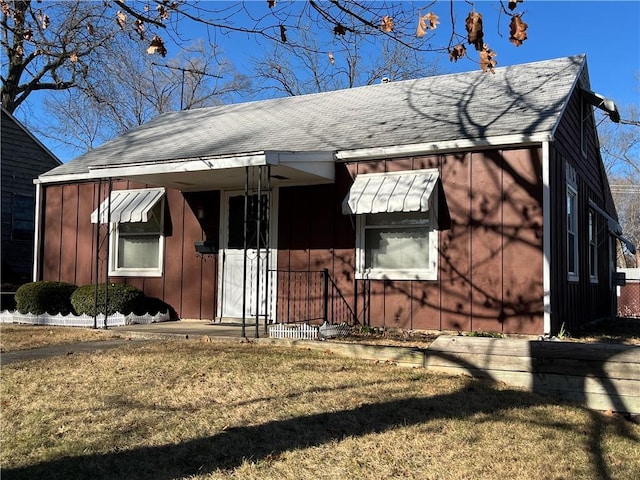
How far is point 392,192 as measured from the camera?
8.59 metres

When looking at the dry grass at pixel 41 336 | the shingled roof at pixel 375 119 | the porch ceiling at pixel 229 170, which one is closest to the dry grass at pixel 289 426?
the dry grass at pixel 41 336

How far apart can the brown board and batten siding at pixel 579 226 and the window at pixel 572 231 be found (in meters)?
0.28

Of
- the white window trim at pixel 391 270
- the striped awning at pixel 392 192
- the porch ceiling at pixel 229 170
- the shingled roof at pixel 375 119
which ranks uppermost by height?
the shingled roof at pixel 375 119

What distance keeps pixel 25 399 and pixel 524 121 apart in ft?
22.7

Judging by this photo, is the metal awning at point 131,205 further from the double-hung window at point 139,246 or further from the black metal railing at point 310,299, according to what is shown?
the black metal railing at point 310,299

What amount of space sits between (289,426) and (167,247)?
724 cm

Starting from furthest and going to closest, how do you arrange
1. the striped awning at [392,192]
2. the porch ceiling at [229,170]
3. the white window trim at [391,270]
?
the white window trim at [391,270] < the striped awning at [392,192] < the porch ceiling at [229,170]

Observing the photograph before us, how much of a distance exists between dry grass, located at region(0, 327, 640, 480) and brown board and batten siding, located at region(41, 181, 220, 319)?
450 cm

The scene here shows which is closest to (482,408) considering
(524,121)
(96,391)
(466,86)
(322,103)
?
(96,391)

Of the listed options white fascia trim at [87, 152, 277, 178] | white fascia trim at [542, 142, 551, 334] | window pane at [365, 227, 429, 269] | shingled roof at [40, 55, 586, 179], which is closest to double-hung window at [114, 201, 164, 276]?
shingled roof at [40, 55, 586, 179]

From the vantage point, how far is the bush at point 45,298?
10797mm

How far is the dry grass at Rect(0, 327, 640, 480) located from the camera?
3674 mm

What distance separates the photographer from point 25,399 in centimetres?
508

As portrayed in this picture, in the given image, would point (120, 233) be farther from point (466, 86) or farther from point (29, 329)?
point (466, 86)
